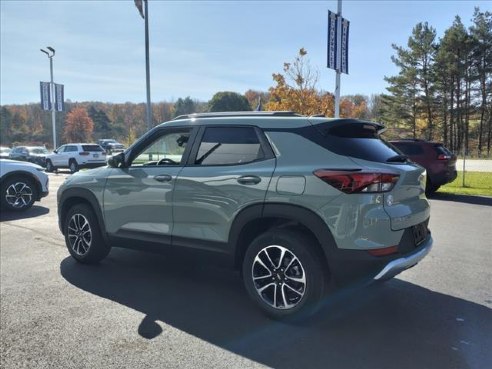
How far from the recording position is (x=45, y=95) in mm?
35406

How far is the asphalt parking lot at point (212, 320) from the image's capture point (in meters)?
3.30

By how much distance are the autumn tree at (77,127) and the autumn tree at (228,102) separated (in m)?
40.8

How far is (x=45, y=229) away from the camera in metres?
8.16

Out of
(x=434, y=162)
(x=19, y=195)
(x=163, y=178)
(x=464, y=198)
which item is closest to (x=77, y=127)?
(x=19, y=195)

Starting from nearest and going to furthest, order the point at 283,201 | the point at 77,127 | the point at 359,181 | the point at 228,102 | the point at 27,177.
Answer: the point at 359,181
the point at 283,201
the point at 27,177
the point at 228,102
the point at 77,127

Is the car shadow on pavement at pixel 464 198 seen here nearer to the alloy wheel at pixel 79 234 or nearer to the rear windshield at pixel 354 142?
the rear windshield at pixel 354 142

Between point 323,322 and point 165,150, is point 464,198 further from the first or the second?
point 165,150

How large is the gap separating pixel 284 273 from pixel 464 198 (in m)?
9.95

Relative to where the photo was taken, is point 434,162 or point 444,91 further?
point 444,91

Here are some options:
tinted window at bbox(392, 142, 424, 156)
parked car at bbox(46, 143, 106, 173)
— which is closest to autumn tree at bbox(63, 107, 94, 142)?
parked car at bbox(46, 143, 106, 173)

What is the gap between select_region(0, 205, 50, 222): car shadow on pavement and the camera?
956 centimetres

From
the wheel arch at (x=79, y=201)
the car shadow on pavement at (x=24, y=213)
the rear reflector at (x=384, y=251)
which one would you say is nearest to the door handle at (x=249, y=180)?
the rear reflector at (x=384, y=251)

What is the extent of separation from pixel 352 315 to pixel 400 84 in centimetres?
4737

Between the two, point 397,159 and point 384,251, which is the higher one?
point 397,159
